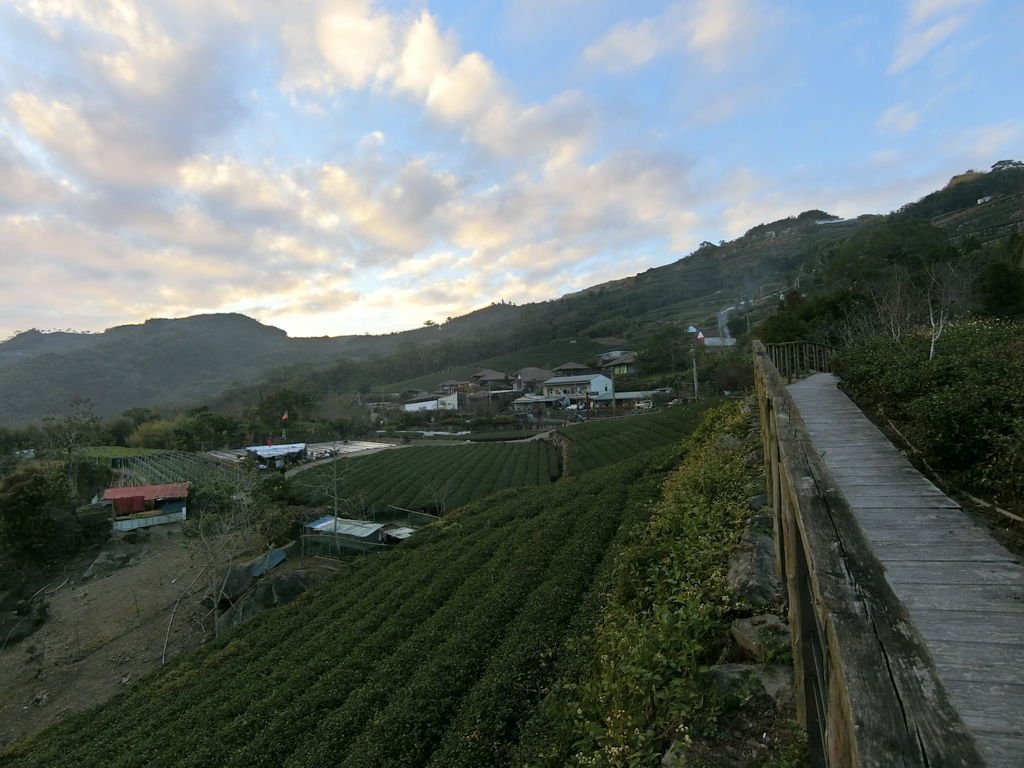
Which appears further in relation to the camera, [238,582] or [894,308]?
[238,582]

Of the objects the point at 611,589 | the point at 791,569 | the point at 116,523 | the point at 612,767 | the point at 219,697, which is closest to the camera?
the point at 791,569

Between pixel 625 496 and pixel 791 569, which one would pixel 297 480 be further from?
pixel 791 569

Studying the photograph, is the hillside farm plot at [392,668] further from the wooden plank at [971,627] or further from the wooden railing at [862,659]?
the wooden railing at [862,659]

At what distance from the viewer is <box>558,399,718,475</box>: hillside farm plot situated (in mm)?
23750

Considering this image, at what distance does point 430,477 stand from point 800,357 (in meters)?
19.8

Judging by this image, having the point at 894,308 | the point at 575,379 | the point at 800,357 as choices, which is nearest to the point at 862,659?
the point at 800,357

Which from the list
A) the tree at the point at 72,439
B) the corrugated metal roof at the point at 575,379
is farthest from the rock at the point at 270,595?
the corrugated metal roof at the point at 575,379

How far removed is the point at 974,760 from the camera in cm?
87

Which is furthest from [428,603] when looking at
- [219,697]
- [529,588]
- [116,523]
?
[116,523]

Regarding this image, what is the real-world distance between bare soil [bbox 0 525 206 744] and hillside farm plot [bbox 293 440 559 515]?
6.34 m

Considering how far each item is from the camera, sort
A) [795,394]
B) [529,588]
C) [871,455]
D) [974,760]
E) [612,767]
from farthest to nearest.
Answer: [795,394] < [529,588] < [871,455] < [612,767] < [974,760]

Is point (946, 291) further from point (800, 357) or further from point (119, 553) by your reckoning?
point (119, 553)

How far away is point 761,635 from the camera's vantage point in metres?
3.46

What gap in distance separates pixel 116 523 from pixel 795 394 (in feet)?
112
